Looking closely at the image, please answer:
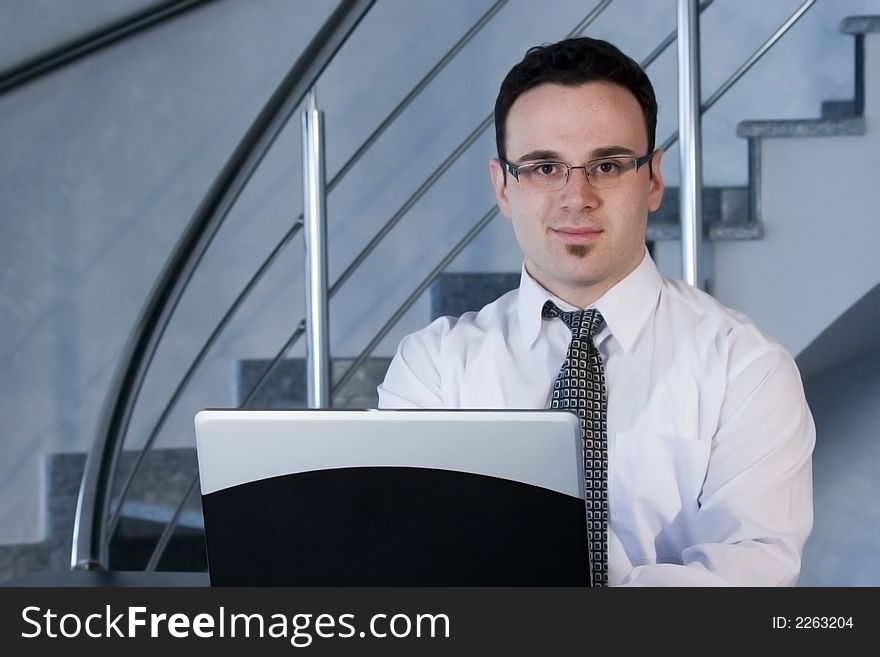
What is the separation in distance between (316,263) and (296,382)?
0.93 meters

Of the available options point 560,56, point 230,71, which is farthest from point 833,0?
point 560,56

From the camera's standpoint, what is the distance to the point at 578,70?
1246 millimetres

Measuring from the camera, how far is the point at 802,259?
6.29 ft

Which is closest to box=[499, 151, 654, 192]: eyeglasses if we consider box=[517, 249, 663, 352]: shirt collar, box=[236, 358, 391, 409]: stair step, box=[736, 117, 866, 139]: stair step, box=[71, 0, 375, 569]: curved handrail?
box=[517, 249, 663, 352]: shirt collar

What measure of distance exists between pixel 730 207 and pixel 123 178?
155 centimetres

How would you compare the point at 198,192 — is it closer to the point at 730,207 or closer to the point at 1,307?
the point at 1,307

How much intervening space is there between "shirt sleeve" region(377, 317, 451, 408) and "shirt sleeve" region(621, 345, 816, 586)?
1.17ft

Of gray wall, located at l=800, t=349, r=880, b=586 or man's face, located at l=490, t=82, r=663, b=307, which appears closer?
man's face, located at l=490, t=82, r=663, b=307

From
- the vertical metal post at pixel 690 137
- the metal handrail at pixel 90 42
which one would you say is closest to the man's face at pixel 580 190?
the vertical metal post at pixel 690 137

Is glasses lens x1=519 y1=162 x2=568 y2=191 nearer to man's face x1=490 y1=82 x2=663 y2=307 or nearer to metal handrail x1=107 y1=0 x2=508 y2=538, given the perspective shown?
man's face x1=490 y1=82 x2=663 y2=307

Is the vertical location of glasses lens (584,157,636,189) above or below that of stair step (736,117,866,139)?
below

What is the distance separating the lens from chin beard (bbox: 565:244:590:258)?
1.24m
